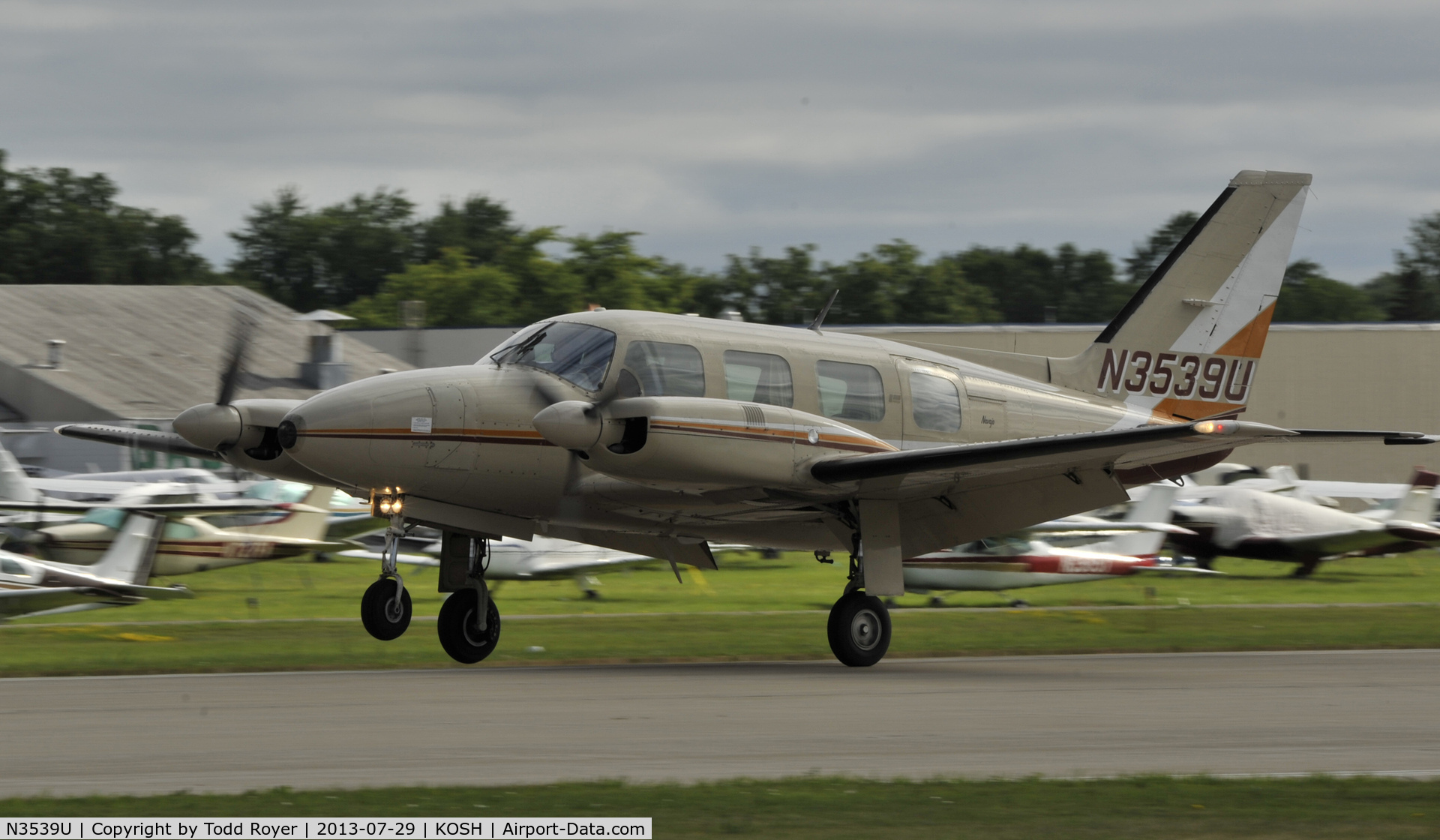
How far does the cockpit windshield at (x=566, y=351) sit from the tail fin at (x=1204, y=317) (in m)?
6.81

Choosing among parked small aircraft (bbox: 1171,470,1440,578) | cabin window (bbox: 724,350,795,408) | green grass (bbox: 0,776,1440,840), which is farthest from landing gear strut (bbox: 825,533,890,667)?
parked small aircraft (bbox: 1171,470,1440,578)

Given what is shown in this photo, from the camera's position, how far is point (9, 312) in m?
53.1

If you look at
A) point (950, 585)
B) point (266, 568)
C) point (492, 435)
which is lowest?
point (266, 568)

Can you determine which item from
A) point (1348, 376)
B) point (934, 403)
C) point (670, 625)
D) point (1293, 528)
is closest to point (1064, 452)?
point (934, 403)

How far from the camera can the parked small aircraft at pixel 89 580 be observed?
1830cm

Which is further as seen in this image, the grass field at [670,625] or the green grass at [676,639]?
the grass field at [670,625]

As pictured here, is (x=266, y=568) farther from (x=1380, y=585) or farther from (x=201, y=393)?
(x=1380, y=585)

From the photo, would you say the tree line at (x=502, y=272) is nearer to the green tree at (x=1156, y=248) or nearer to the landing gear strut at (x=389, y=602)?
the green tree at (x=1156, y=248)

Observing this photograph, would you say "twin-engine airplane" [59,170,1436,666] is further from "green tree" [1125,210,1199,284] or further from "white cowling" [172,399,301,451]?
"green tree" [1125,210,1199,284]

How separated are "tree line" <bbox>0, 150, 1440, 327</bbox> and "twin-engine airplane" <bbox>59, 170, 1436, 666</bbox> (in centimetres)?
6323

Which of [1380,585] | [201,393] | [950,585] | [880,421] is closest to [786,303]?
[201,393]

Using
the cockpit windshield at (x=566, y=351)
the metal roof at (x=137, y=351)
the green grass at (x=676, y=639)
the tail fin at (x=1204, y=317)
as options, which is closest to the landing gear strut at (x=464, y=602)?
the green grass at (x=676, y=639)

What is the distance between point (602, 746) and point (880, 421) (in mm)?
6761

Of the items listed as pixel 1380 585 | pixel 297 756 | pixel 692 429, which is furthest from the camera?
pixel 1380 585
